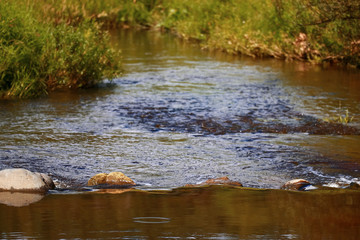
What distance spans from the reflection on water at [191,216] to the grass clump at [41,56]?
18.5 feet

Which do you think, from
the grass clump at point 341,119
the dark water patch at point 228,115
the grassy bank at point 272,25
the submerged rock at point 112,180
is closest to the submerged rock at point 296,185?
the submerged rock at point 112,180

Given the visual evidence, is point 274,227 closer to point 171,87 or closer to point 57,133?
point 57,133

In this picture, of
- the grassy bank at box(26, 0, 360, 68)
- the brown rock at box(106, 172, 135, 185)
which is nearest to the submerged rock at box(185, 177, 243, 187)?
the brown rock at box(106, 172, 135, 185)

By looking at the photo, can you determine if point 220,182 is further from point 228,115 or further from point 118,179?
point 228,115

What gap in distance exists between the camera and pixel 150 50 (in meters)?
19.2

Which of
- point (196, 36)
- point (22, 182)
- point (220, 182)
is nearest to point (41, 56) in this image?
point (22, 182)

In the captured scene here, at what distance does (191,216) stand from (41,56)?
695 centimetres

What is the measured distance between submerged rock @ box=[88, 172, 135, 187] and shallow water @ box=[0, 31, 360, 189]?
0.53 feet

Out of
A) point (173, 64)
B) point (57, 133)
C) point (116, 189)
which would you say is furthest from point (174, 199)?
point (173, 64)

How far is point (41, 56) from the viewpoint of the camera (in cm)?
1152

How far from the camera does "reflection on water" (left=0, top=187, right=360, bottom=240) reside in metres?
4.92

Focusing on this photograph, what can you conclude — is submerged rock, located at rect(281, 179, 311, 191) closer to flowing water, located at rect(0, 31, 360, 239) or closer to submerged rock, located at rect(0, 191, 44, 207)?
Answer: flowing water, located at rect(0, 31, 360, 239)

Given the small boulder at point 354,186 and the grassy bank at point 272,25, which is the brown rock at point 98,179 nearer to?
the small boulder at point 354,186

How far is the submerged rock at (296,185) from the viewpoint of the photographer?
20.9ft
